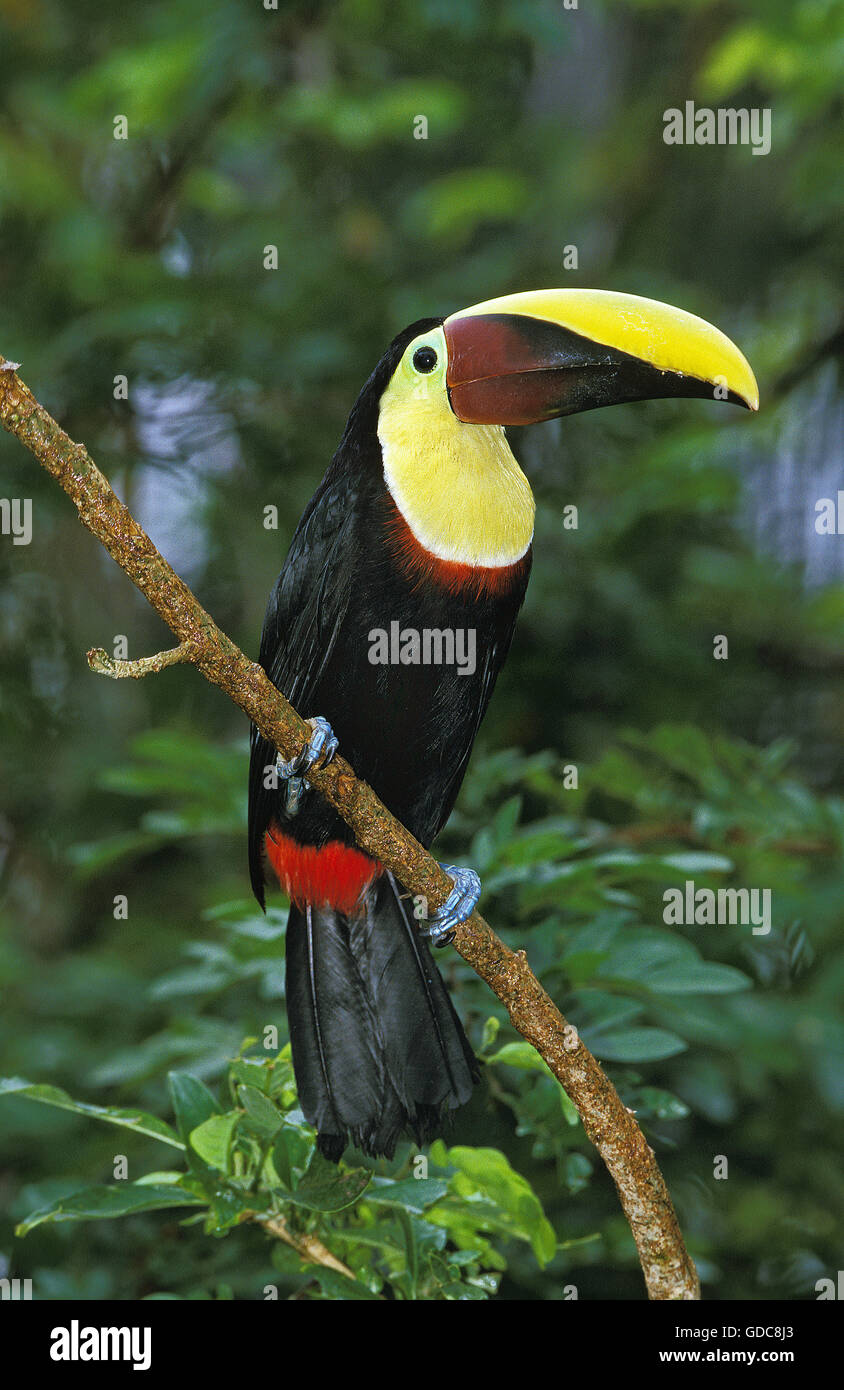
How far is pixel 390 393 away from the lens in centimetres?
187

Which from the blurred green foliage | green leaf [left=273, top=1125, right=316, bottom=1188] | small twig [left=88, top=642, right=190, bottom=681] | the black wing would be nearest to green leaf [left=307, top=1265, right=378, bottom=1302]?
the blurred green foliage

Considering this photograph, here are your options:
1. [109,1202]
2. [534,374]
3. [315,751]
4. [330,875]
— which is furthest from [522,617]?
[109,1202]

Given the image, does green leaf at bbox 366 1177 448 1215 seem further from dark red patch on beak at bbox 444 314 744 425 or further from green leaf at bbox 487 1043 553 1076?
dark red patch on beak at bbox 444 314 744 425

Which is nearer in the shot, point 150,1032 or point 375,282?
point 150,1032

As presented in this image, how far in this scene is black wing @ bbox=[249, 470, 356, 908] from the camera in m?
1.85

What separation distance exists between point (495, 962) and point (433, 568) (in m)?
0.57

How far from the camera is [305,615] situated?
1.88 metres

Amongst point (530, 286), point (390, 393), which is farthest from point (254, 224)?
point (390, 393)

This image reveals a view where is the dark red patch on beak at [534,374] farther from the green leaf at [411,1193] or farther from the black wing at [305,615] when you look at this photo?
the green leaf at [411,1193]

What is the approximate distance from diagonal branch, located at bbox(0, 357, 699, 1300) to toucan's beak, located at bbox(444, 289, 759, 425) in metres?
0.56

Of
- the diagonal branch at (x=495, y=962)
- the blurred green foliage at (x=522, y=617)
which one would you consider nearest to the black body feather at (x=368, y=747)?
the blurred green foliage at (x=522, y=617)

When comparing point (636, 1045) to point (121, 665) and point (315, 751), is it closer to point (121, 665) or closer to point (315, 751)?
point (315, 751)

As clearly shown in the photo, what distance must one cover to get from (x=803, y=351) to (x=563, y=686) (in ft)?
4.15

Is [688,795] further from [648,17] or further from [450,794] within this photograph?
[648,17]
